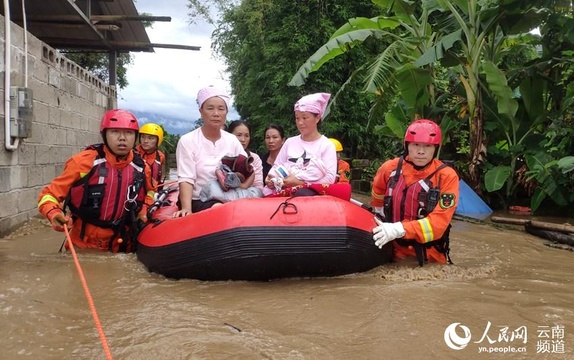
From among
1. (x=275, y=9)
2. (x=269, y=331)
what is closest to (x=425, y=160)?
(x=269, y=331)

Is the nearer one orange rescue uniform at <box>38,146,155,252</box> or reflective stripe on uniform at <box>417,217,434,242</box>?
reflective stripe on uniform at <box>417,217,434,242</box>

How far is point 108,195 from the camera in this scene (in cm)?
412

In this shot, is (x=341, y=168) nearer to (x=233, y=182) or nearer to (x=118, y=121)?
(x=233, y=182)

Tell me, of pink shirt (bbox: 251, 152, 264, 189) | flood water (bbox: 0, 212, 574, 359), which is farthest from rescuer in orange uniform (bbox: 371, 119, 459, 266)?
pink shirt (bbox: 251, 152, 264, 189)

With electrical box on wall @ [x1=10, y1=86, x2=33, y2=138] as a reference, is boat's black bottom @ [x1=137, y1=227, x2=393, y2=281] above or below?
below

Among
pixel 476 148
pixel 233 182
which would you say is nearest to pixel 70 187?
pixel 233 182

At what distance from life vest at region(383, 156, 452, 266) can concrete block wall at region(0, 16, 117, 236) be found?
3.70m

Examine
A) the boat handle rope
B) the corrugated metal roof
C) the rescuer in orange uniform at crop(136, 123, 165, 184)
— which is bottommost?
→ the boat handle rope

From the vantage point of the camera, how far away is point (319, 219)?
134 inches

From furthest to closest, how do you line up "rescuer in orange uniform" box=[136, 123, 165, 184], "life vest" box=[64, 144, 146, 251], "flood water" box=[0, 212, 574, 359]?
"rescuer in orange uniform" box=[136, 123, 165, 184] → "life vest" box=[64, 144, 146, 251] → "flood water" box=[0, 212, 574, 359]

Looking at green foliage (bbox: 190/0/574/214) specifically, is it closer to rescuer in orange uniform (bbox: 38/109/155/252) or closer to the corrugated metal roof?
rescuer in orange uniform (bbox: 38/109/155/252)

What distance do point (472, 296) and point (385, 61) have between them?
189 inches

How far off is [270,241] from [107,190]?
1.62 m

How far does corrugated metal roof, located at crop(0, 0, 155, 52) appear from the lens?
8227 millimetres
